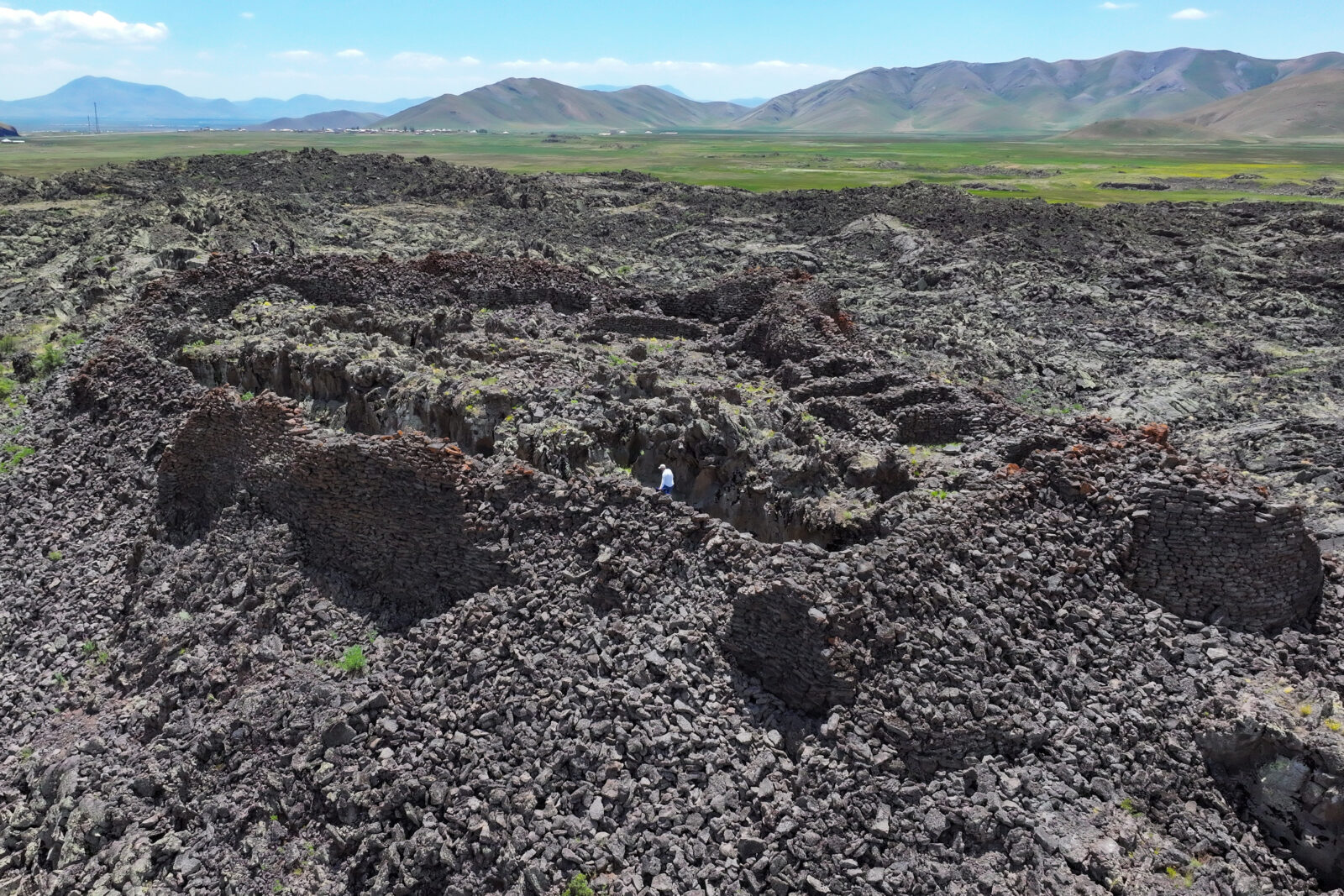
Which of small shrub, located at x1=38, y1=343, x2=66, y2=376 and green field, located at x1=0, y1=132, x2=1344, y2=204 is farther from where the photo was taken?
green field, located at x1=0, y1=132, x2=1344, y2=204

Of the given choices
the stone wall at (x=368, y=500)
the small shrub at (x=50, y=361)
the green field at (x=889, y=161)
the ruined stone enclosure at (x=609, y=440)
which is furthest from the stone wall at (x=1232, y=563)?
the green field at (x=889, y=161)

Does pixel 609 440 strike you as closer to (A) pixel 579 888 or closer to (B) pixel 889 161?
(A) pixel 579 888

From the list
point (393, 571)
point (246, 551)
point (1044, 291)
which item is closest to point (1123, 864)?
point (393, 571)

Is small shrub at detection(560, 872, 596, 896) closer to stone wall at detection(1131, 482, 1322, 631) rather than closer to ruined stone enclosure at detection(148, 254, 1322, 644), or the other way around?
ruined stone enclosure at detection(148, 254, 1322, 644)

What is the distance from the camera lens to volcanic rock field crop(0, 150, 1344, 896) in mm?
9781

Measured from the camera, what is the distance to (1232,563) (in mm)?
12055

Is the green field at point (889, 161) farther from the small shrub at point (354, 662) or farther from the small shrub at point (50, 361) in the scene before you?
the small shrub at point (354, 662)

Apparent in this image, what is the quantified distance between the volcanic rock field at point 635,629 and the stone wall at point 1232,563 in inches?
2.0

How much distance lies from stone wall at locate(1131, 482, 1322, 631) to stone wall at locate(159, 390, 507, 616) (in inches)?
390

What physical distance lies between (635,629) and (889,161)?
134 meters

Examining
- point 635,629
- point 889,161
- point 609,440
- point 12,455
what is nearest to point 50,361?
point 12,455

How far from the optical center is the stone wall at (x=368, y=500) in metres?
13.5

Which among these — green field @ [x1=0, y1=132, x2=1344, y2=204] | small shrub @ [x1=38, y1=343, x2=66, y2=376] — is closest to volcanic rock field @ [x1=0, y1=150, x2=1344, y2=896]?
small shrub @ [x1=38, y1=343, x2=66, y2=376]

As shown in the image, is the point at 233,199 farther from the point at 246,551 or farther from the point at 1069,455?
the point at 1069,455
